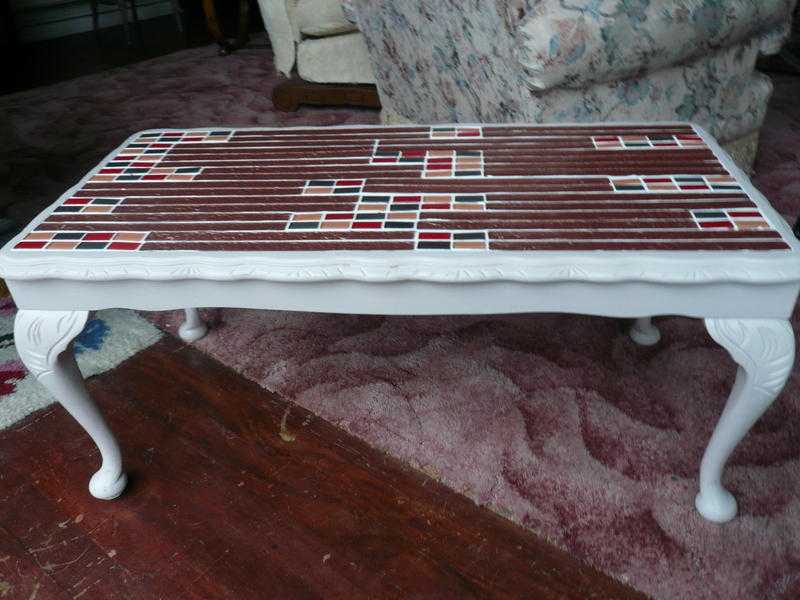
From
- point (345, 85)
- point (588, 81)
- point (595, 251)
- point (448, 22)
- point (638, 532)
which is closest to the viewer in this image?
point (595, 251)

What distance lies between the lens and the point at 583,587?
2.76 feet

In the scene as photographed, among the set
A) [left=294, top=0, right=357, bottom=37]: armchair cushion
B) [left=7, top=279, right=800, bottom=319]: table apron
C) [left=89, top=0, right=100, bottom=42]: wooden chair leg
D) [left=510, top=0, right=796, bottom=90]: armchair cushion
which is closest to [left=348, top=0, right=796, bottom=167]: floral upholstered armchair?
[left=510, top=0, right=796, bottom=90]: armchair cushion

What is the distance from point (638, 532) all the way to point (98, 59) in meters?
3.74

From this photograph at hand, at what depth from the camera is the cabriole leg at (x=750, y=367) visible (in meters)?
0.75

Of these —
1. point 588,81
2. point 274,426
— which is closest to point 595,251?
point 274,426

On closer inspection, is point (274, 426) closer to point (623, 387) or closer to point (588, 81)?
point (623, 387)

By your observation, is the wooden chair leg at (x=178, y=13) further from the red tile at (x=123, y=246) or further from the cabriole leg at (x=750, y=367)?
the cabriole leg at (x=750, y=367)

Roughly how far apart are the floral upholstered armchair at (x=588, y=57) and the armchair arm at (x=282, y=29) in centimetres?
71

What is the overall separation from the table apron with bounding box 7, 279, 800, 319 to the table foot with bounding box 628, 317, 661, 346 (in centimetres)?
50

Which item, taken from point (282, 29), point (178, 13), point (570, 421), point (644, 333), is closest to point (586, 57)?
point (644, 333)

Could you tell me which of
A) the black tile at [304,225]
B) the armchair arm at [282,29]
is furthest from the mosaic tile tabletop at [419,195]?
the armchair arm at [282,29]

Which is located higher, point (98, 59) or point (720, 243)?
point (720, 243)

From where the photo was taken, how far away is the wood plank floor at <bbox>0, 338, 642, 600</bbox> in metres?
0.87

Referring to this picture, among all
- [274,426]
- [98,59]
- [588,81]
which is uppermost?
[588,81]
